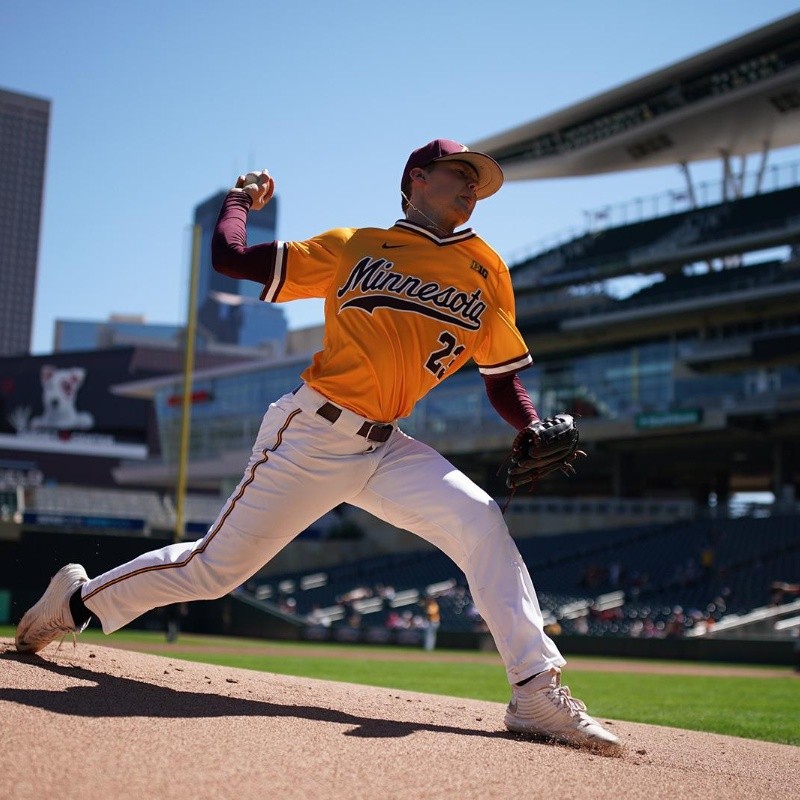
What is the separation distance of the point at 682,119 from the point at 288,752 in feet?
130

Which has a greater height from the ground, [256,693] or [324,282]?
[324,282]

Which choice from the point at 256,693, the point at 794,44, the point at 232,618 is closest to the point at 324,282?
the point at 256,693

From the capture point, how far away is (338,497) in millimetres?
4195

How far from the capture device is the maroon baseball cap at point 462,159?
424 cm

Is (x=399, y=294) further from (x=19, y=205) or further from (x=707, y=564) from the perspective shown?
(x=19, y=205)

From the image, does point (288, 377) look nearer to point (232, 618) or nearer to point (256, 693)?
point (232, 618)

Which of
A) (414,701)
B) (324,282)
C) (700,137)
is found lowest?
(414,701)

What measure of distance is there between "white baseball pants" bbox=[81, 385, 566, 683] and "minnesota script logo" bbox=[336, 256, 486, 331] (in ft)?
1.38

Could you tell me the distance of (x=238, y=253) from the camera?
415 cm

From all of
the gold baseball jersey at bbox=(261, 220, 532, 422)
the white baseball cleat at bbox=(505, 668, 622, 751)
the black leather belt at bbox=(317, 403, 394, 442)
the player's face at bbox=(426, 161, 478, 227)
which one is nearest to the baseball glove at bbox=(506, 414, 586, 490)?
the gold baseball jersey at bbox=(261, 220, 532, 422)

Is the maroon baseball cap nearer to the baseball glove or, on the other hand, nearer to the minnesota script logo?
the minnesota script logo

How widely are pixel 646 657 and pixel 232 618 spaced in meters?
9.79

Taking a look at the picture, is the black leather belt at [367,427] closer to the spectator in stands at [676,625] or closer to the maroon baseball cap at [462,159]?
the maroon baseball cap at [462,159]

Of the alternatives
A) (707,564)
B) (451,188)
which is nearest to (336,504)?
(451,188)
